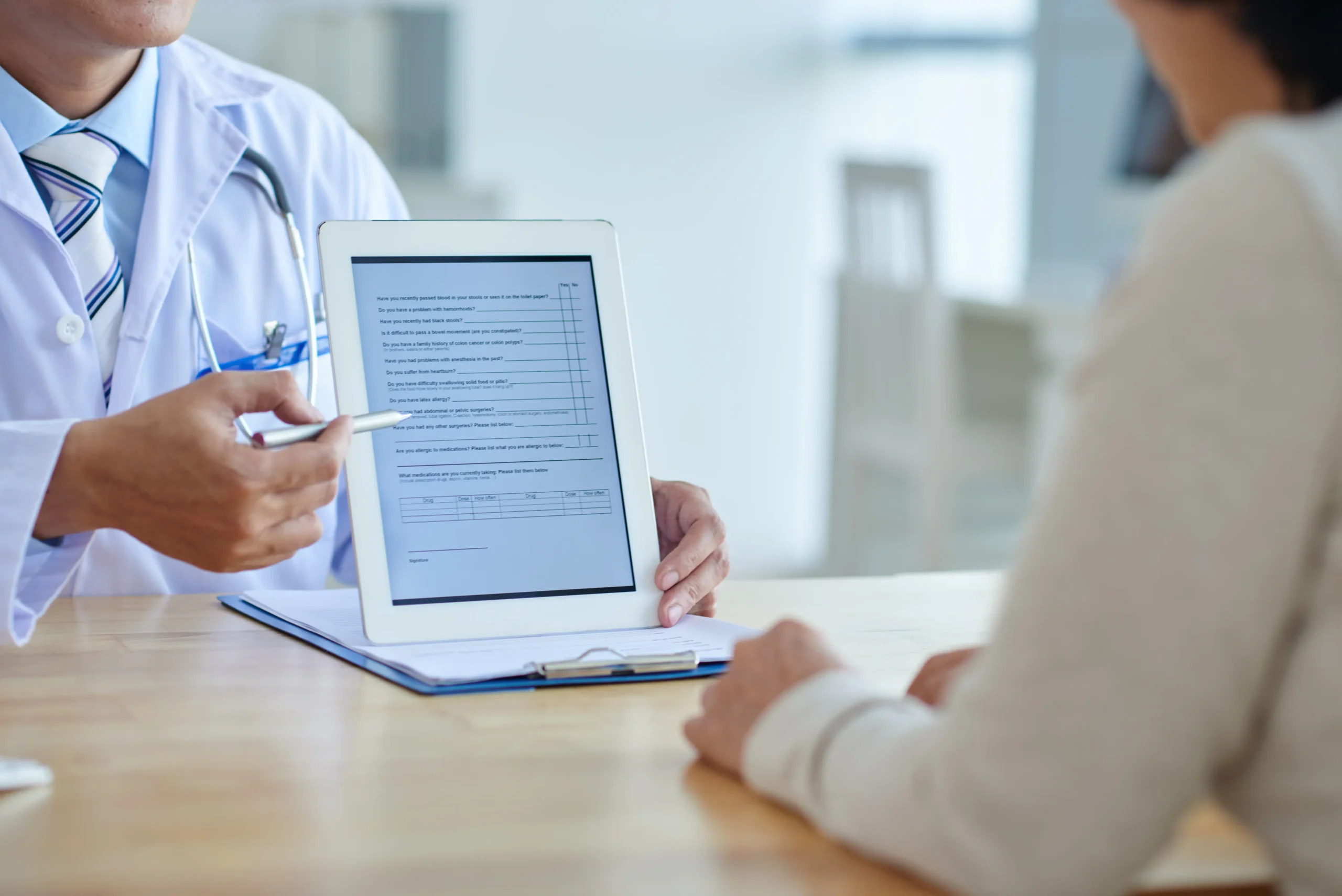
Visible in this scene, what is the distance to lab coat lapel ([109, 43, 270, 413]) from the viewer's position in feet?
4.10

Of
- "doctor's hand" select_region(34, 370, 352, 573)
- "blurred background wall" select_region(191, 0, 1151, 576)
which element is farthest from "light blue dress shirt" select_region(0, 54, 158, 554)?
"blurred background wall" select_region(191, 0, 1151, 576)

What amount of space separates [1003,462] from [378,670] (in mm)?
2539

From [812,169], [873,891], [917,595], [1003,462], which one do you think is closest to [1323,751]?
[873,891]

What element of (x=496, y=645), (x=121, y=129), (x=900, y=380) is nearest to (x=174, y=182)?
(x=121, y=129)

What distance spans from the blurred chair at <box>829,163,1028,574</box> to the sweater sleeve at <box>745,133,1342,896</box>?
8.52 ft

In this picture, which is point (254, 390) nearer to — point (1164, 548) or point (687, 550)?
point (687, 550)

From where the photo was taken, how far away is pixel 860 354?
345cm

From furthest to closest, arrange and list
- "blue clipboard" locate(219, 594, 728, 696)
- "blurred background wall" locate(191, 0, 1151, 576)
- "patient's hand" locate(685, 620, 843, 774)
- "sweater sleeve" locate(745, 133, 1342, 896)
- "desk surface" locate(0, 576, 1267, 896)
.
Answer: "blurred background wall" locate(191, 0, 1151, 576)
"blue clipboard" locate(219, 594, 728, 696)
"patient's hand" locate(685, 620, 843, 774)
"desk surface" locate(0, 576, 1267, 896)
"sweater sleeve" locate(745, 133, 1342, 896)

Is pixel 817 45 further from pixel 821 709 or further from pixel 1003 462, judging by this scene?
pixel 821 709

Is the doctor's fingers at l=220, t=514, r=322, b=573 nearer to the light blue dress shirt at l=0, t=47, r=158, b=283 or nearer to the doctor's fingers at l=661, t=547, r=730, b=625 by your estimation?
the doctor's fingers at l=661, t=547, r=730, b=625

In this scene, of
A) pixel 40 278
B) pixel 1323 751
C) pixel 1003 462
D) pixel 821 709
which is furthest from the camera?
pixel 1003 462

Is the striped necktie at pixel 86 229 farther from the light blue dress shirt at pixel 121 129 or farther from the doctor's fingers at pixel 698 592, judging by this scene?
the doctor's fingers at pixel 698 592

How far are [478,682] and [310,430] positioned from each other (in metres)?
0.20

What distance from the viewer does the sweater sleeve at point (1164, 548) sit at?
0.51 meters
